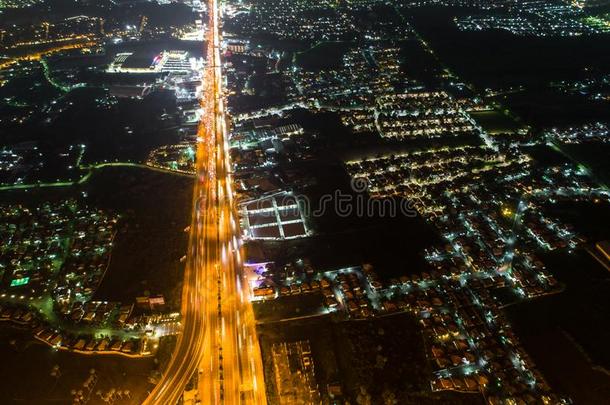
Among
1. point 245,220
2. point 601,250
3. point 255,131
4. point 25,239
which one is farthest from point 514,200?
point 25,239

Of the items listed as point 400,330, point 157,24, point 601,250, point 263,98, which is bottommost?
point 400,330

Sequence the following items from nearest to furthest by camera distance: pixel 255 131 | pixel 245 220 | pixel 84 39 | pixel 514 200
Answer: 1. pixel 245 220
2. pixel 514 200
3. pixel 255 131
4. pixel 84 39

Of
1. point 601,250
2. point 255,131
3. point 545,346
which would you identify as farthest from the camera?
point 255,131

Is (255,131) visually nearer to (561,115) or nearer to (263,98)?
(263,98)

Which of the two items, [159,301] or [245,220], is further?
[245,220]

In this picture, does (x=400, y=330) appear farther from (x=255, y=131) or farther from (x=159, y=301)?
(x=255, y=131)

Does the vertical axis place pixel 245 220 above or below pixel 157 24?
below

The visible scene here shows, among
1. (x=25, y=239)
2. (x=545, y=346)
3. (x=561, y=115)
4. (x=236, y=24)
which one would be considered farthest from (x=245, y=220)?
(x=236, y=24)
